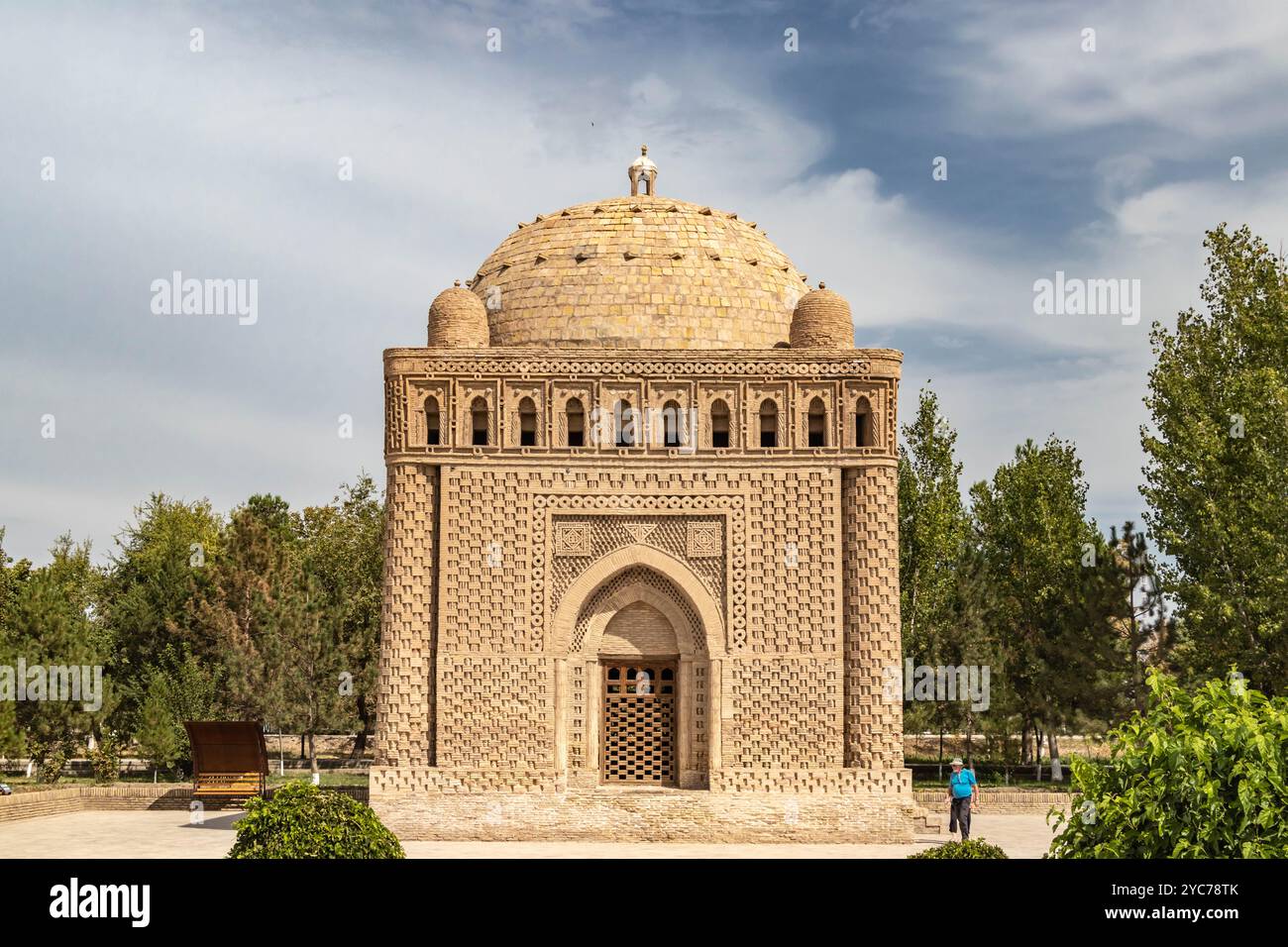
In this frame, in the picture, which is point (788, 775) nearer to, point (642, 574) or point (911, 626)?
Answer: point (642, 574)

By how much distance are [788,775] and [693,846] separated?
1883mm

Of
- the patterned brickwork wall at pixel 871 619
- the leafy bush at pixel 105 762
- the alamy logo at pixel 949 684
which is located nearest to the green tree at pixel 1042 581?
the alamy logo at pixel 949 684

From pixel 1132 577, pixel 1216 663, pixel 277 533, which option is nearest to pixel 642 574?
pixel 1216 663

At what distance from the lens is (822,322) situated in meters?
22.9

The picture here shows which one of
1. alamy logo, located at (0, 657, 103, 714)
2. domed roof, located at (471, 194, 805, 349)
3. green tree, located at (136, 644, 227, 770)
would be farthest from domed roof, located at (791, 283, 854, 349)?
alamy logo, located at (0, 657, 103, 714)

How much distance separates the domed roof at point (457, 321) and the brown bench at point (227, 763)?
7.59 m

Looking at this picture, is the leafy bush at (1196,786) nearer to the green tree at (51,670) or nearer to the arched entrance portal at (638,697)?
the arched entrance portal at (638,697)

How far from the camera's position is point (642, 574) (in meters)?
22.3

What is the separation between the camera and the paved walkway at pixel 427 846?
62.8ft

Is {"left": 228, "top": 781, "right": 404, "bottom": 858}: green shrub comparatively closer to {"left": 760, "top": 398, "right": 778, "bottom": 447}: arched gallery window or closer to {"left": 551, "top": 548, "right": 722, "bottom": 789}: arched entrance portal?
{"left": 551, "top": 548, "right": 722, "bottom": 789}: arched entrance portal

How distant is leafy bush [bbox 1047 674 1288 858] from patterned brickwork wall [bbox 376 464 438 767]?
1291 cm

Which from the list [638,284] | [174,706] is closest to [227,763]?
[174,706]

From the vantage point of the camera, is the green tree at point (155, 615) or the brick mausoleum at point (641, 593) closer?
the brick mausoleum at point (641, 593)
